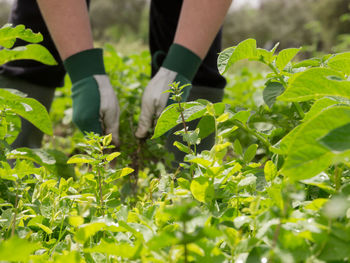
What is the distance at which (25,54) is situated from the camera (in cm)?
87

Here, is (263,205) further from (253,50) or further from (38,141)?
(38,141)

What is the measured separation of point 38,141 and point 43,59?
1.23 meters

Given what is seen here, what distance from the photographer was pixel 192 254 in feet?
1.58

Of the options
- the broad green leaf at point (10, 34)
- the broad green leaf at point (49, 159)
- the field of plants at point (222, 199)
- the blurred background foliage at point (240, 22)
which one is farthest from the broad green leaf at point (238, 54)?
the blurred background foliage at point (240, 22)

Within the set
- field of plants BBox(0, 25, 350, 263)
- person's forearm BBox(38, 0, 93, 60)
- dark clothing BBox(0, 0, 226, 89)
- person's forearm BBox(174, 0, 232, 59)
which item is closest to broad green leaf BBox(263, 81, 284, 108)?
field of plants BBox(0, 25, 350, 263)

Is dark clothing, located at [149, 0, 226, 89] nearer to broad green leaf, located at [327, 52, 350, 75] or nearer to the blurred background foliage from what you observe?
broad green leaf, located at [327, 52, 350, 75]

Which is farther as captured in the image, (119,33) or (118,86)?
(119,33)

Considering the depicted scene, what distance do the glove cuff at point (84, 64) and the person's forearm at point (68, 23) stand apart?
0.09ft

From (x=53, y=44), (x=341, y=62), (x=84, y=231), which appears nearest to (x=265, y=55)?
(x=341, y=62)

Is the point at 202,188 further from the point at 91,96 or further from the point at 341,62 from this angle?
the point at 91,96

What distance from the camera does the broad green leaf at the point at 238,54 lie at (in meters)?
0.73

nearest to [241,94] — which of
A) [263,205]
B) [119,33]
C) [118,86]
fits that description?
[118,86]

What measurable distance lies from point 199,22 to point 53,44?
3.25 ft

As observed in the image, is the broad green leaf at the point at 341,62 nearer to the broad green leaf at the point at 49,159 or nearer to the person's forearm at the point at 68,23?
the broad green leaf at the point at 49,159
